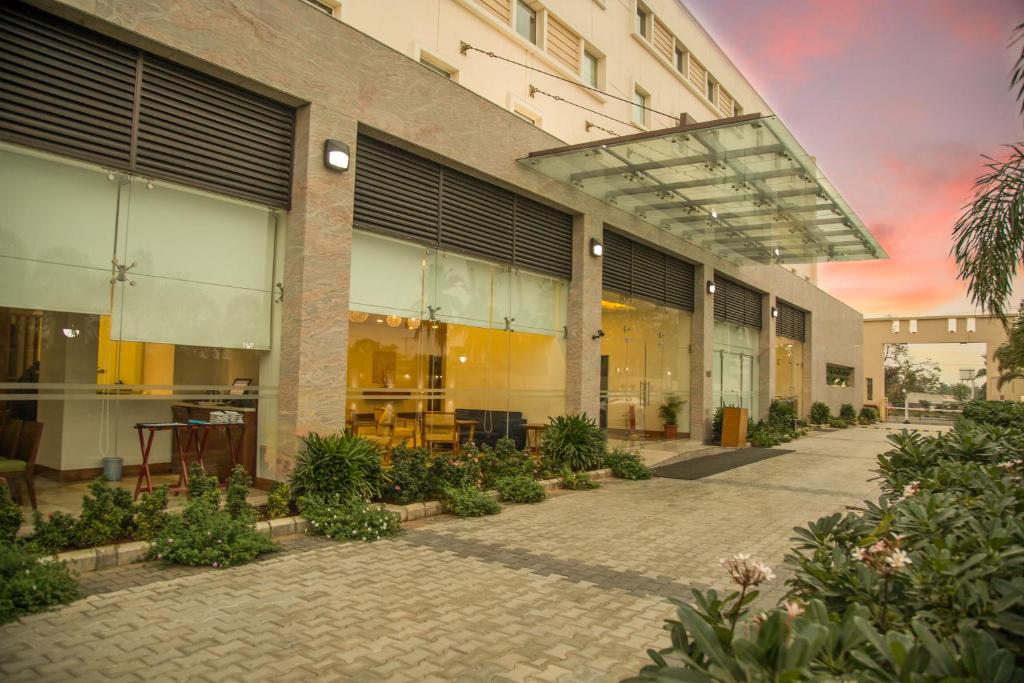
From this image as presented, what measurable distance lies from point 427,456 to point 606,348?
650 cm

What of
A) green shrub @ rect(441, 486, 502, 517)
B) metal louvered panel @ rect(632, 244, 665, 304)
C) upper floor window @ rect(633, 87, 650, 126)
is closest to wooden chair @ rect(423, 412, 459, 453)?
green shrub @ rect(441, 486, 502, 517)

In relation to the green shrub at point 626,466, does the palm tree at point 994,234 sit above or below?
above

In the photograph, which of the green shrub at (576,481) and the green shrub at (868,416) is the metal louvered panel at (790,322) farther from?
the green shrub at (576,481)

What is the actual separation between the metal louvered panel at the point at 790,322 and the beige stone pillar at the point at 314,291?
19.6 m

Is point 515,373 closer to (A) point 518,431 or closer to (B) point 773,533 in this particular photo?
(A) point 518,431

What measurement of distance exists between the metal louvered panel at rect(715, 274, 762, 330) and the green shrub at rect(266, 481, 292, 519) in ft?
48.0

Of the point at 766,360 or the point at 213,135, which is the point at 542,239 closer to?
the point at 213,135

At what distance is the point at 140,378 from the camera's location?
651 centimetres

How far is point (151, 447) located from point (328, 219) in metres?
3.14

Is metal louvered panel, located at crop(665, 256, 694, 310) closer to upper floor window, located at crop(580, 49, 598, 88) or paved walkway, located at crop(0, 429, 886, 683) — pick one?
upper floor window, located at crop(580, 49, 598, 88)

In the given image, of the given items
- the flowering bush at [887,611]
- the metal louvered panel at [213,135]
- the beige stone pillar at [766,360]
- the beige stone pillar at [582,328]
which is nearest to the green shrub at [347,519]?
the metal louvered panel at [213,135]

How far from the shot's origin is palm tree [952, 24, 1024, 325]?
5.84 m

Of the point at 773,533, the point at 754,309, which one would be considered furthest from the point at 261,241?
the point at 754,309

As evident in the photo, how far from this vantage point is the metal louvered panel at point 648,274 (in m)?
14.9
